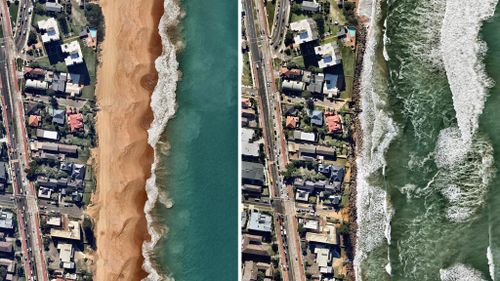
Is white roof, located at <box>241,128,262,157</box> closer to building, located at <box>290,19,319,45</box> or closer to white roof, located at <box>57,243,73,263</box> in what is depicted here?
building, located at <box>290,19,319,45</box>

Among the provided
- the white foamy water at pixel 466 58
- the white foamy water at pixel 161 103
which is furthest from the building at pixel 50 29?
the white foamy water at pixel 466 58

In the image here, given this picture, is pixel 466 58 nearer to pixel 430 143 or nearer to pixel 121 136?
pixel 430 143

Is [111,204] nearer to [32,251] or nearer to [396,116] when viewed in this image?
[32,251]

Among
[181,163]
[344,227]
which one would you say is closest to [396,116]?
[344,227]

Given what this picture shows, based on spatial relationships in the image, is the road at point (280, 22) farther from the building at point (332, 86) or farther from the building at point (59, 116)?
the building at point (59, 116)

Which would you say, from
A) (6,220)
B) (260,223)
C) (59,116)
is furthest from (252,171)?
(6,220)

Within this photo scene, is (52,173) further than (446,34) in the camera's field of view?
Yes

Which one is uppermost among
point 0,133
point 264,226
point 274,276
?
point 0,133
